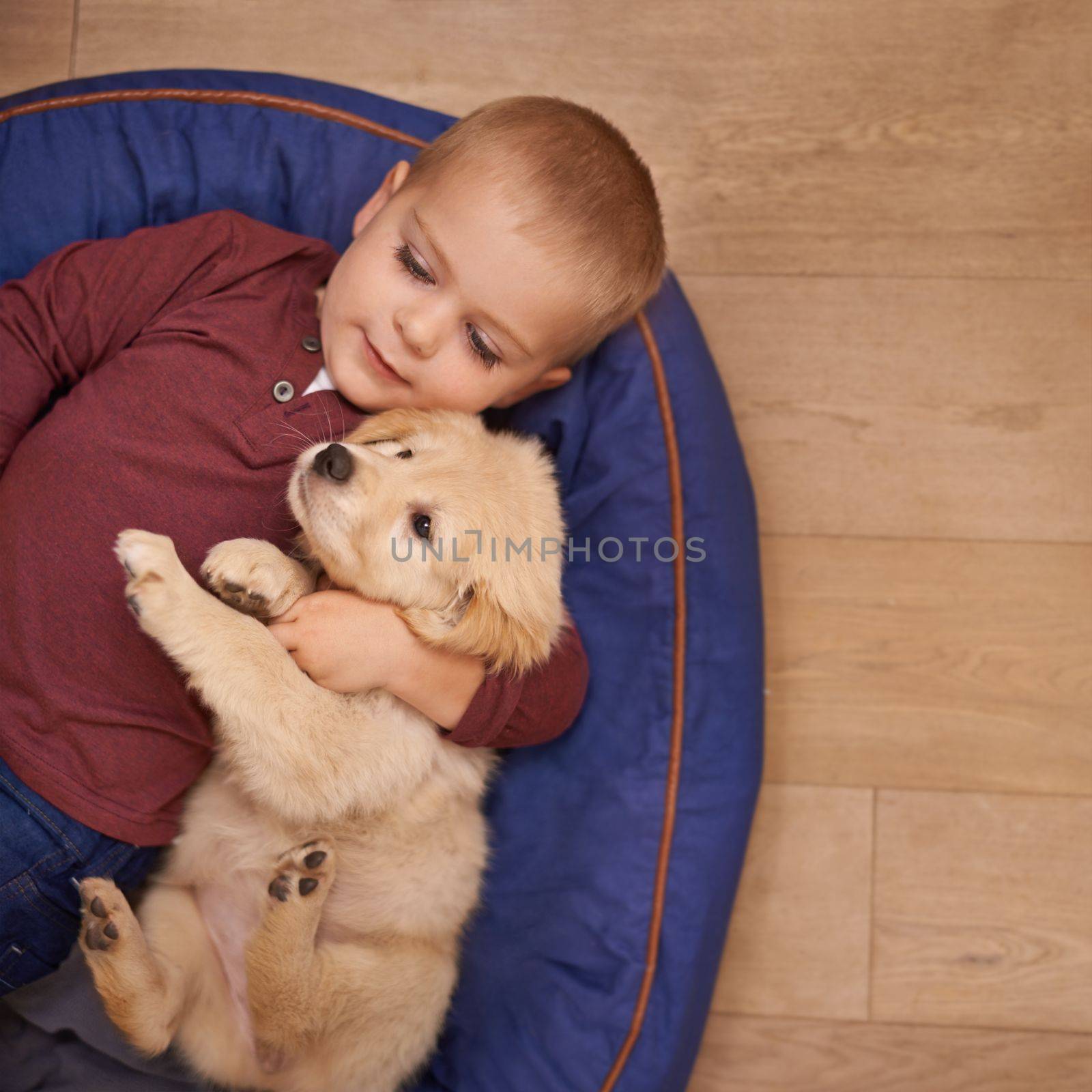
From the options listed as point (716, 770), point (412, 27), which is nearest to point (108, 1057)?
point (716, 770)

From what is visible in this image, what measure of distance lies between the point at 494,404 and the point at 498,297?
0.34 m

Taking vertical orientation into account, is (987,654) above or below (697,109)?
below

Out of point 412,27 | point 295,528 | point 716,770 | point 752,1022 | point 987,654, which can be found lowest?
point 752,1022

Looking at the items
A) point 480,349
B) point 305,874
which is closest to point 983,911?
point 305,874

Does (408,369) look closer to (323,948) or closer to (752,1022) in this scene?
(323,948)

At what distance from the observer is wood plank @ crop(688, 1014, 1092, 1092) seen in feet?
8.04

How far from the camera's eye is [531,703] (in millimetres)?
1996

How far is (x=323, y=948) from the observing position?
1938 millimetres

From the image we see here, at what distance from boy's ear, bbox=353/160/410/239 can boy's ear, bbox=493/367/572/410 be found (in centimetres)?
45

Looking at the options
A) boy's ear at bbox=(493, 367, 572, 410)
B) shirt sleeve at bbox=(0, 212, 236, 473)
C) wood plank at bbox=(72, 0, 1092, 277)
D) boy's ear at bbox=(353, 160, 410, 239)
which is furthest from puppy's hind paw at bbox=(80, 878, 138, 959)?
wood plank at bbox=(72, 0, 1092, 277)

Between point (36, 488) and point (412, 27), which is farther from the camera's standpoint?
point (412, 27)

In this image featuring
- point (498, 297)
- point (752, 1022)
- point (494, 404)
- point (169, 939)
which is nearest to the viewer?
point (498, 297)

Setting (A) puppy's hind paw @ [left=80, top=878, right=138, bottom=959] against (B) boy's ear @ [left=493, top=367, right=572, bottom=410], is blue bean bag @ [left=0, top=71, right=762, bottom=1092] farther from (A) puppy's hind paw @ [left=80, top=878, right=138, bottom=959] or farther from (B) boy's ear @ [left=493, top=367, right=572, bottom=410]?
(A) puppy's hind paw @ [left=80, top=878, right=138, bottom=959]

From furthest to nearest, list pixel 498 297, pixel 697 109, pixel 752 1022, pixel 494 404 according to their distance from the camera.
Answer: pixel 697 109
pixel 752 1022
pixel 494 404
pixel 498 297
